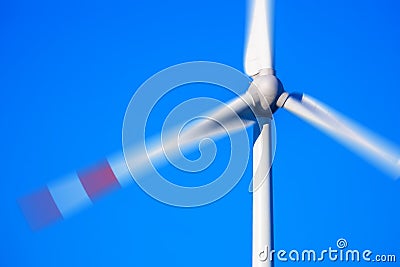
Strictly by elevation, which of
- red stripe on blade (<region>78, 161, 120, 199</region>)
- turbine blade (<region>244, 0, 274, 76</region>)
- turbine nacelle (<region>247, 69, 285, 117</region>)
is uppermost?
turbine blade (<region>244, 0, 274, 76</region>)

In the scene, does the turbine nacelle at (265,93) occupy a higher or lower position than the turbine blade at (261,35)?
lower

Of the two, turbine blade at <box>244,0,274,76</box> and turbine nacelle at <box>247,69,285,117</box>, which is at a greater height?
turbine blade at <box>244,0,274,76</box>

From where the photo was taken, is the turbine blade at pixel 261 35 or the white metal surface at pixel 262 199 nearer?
the white metal surface at pixel 262 199

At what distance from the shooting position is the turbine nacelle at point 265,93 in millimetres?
9227

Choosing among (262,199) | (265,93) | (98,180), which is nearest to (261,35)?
(265,93)

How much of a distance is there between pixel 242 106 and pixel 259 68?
1.11 m

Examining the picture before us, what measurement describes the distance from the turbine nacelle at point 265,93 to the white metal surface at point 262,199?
33cm

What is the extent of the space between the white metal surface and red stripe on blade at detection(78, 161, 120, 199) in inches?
92.8

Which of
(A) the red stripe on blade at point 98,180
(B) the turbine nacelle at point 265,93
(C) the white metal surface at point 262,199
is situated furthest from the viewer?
(B) the turbine nacelle at point 265,93

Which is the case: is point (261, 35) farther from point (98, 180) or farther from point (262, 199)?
point (98, 180)

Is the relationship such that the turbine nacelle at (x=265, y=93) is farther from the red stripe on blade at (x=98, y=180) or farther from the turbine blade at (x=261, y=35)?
the red stripe on blade at (x=98, y=180)

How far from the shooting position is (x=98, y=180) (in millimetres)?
7852

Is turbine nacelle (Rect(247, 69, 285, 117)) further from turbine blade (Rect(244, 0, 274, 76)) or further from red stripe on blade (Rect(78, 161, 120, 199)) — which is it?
red stripe on blade (Rect(78, 161, 120, 199))

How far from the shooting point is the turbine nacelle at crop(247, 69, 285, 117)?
30.3 ft
